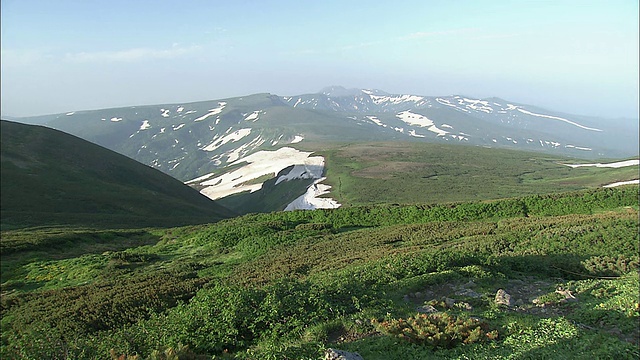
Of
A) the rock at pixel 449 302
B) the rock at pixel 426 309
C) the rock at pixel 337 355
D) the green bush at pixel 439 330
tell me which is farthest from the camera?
the rock at pixel 449 302

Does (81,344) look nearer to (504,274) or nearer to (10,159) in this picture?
(504,274)

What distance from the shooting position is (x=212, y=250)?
91.7ft

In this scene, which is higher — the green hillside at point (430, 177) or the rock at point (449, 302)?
the rock at point (449, 302)

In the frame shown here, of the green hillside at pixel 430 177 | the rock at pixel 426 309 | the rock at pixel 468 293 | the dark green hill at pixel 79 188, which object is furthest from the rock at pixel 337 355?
the green hillside at pixel 430 177

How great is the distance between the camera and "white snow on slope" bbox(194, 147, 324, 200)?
115500 mm

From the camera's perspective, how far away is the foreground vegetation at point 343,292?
331 inches

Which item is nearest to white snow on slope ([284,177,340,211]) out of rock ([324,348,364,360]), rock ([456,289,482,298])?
rock ([456,289,482,298])

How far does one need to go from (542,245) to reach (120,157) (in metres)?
87.8

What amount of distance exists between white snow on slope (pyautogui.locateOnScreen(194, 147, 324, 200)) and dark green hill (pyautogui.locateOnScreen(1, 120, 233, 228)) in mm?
31188

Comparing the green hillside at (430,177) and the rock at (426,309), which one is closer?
the rock at (426,309)

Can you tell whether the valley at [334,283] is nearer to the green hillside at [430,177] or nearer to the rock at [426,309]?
the rock at [426,309]

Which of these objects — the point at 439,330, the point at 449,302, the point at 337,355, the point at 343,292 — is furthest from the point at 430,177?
the point at 337,355

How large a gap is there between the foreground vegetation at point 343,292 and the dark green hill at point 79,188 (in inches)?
802

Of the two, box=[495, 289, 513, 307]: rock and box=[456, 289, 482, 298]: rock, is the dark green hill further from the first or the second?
box=[495, 289, 513, 307]: rock
